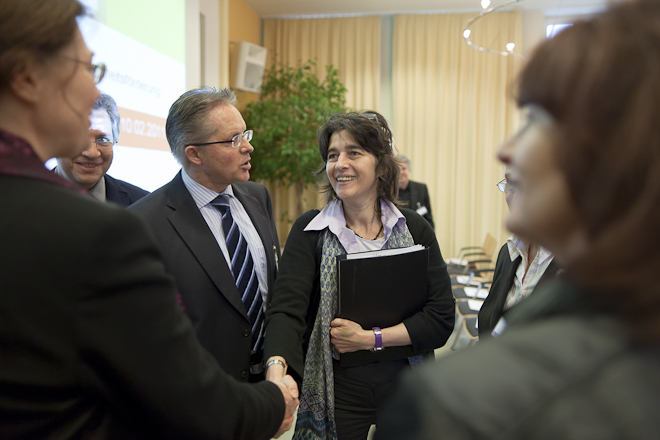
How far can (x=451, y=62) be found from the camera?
6.62 m

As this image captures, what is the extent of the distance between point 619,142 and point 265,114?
5557 millimetres

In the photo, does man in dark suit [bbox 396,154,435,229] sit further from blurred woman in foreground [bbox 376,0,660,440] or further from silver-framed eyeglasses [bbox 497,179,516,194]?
blurred woman in foreground [bbox 376,0,660,440]

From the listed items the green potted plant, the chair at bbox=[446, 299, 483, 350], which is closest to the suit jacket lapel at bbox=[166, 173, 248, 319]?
the chair at bbox=[446, 299, 483, 350]

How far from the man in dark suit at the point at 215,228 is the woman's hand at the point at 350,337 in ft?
1.08

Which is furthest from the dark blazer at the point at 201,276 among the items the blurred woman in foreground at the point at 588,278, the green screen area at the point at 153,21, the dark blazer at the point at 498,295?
the green screen area at the point at 153,21

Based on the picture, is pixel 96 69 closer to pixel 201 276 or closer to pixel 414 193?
pixel 201 276

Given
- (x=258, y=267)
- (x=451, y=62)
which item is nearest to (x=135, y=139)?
(x=258, y=267)

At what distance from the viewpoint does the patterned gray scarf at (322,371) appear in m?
1.59

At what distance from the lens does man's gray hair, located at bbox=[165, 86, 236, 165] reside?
179 centimetres

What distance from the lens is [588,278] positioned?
1.52 ft

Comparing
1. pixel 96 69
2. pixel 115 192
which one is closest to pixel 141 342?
pixel 96 69

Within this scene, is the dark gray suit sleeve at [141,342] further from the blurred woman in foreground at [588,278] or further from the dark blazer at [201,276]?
the dark blazer at [201,276]

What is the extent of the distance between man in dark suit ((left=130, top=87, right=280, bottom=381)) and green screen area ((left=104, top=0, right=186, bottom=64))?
53.4 inches

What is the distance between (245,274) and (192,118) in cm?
71
